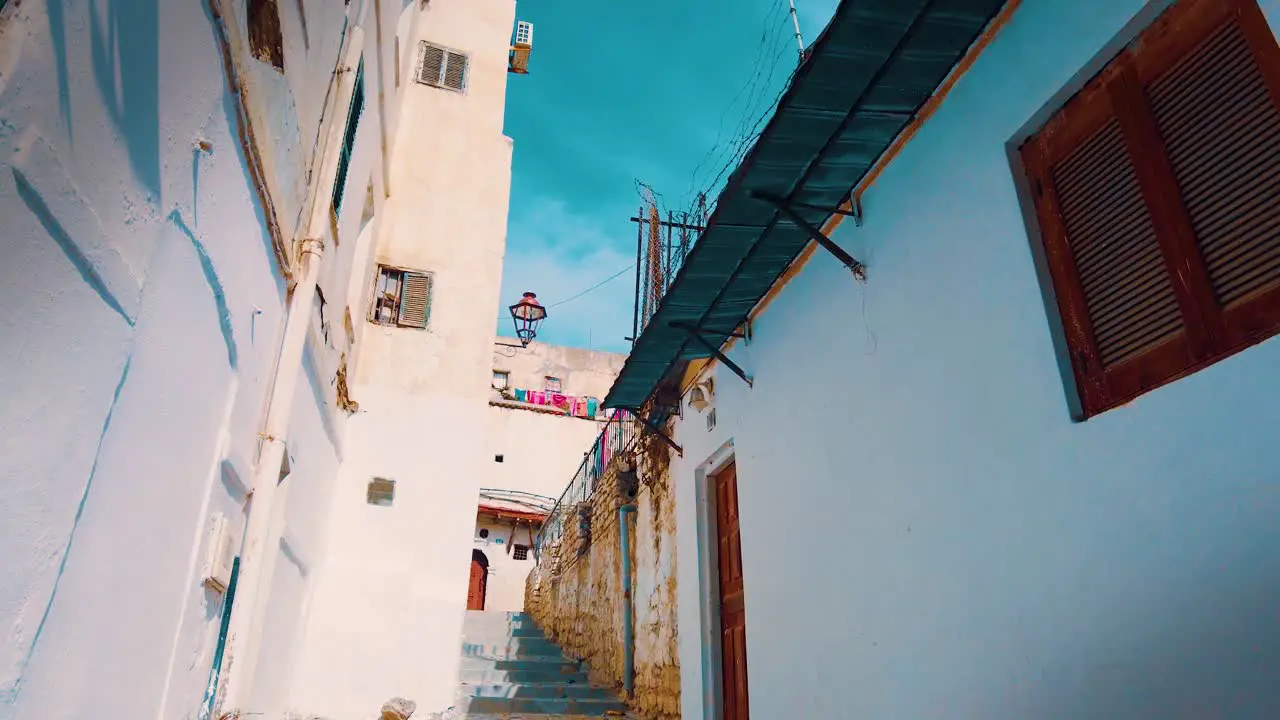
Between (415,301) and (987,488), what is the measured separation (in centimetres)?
783

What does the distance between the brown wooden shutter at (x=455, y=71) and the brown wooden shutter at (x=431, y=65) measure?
0.35 ft

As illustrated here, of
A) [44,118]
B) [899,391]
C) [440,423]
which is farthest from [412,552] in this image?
[44,118]

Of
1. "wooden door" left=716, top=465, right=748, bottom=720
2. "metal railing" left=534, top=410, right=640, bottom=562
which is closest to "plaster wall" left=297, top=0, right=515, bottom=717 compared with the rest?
"metal railing" left=534, top=410, right=640, bottom=562

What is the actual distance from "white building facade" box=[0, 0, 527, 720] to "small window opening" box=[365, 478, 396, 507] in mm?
26

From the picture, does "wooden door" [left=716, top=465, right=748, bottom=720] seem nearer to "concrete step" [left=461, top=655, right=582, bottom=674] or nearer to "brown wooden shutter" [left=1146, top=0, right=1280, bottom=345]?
"brown wooden shutter" [left=1146, top=0, right=1280, bottom=345]

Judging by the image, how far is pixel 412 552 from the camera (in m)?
8.88

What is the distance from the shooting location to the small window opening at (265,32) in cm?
339

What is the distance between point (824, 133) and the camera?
4508 millimetres

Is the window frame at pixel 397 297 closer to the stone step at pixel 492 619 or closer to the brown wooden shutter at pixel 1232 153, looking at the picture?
the stone step at pixel 492 619

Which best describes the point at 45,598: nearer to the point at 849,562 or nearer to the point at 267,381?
the point at 267,381

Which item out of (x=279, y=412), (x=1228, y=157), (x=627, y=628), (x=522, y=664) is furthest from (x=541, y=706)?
(x=1228, y=157)

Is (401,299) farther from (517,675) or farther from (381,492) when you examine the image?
(517,675)

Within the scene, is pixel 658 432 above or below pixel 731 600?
above

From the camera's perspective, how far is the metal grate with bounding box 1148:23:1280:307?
2721 millimetres
